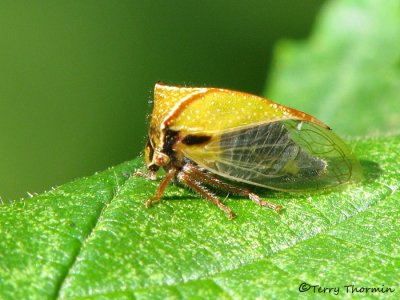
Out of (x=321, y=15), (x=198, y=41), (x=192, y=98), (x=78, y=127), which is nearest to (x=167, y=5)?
(x=198, y=41)

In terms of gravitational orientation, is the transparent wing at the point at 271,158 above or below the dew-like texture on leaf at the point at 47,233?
above

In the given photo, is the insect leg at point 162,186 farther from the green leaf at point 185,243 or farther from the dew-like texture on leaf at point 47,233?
the dew-like texture on leaf at point 47,233

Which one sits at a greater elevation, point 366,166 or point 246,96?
point 246,96

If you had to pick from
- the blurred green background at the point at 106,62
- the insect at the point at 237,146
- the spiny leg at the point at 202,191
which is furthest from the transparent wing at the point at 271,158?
the blurred green background at the point at 106,62

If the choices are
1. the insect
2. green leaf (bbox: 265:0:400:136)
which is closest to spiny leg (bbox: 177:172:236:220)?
the insect

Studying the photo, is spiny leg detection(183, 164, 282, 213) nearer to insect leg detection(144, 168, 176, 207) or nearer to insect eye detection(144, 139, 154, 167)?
insect leg detection(144, 168, 176, 207)

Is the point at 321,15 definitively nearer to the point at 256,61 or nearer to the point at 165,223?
the point at 256,61
